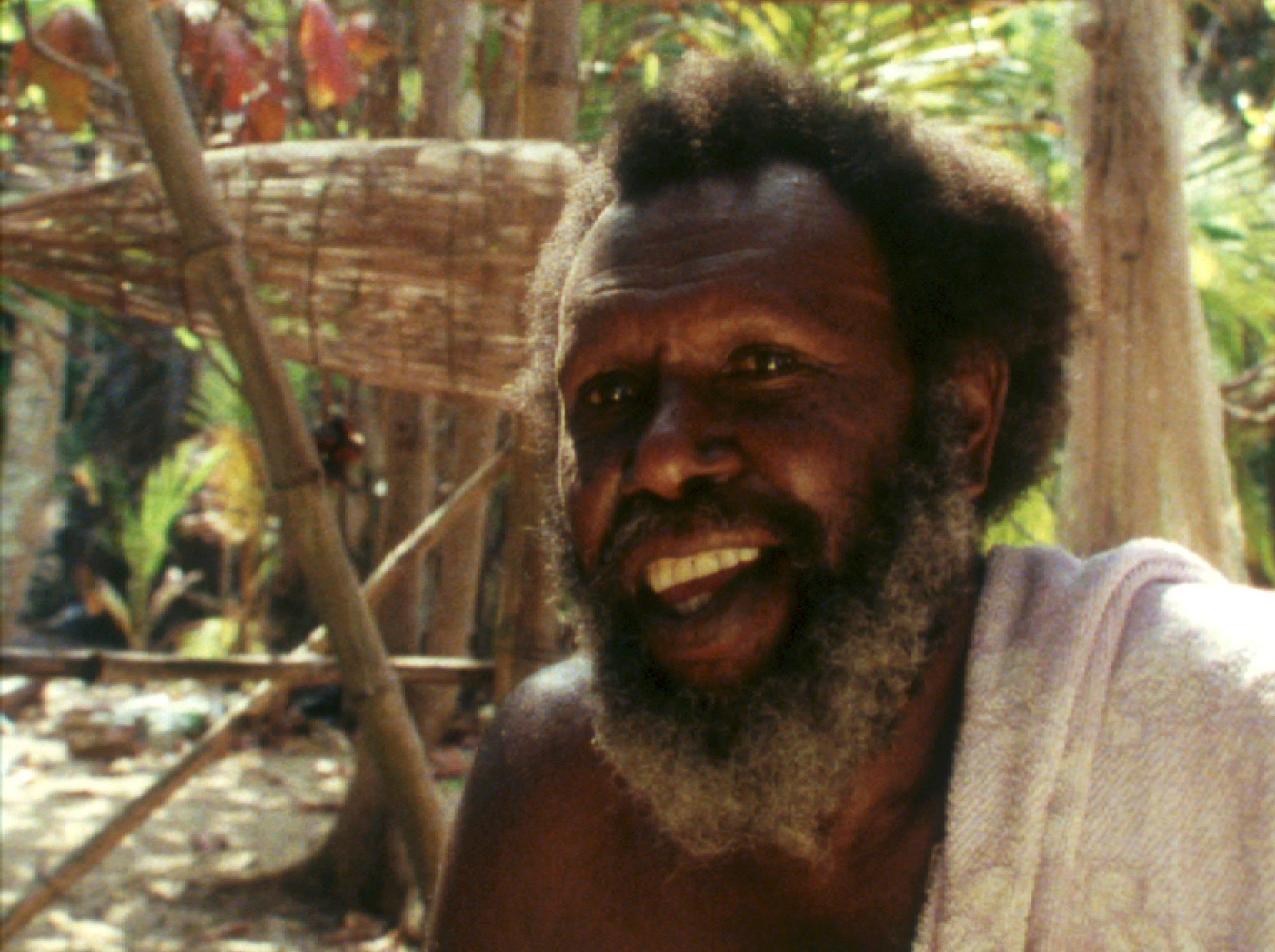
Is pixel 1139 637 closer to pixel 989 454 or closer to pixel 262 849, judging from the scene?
pixel 989 454

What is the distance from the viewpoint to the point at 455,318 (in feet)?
8.99

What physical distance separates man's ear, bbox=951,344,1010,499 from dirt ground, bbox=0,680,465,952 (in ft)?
8.92

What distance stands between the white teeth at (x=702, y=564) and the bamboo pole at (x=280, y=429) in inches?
48.3

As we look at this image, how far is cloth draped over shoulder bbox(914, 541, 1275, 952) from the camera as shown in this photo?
3.96 ft

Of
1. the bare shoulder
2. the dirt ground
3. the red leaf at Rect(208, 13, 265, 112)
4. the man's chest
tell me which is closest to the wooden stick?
the dirt ground

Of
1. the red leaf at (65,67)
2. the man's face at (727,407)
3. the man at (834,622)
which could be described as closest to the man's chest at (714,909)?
the man at (834,622)

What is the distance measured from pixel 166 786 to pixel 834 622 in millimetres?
2063

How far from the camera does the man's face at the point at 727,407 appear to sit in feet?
4.74

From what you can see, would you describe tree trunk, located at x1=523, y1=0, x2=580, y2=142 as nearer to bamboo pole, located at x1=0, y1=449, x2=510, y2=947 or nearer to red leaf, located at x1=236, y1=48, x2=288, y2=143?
bamboo pole, located at x1=0, y1=449, x2=510, y2=947

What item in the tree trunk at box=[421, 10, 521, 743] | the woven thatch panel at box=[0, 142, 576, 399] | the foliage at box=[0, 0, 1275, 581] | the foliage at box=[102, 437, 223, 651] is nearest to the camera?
the woven thatch panel at box=[0, 142, 576, 399]

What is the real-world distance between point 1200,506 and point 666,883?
1.47 metres

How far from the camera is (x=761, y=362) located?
4.96 ft

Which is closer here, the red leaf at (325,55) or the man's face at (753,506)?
the man's face at (753,506)

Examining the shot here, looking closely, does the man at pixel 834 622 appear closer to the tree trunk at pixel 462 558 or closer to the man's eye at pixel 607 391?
the man's eye at pixel 607 391
